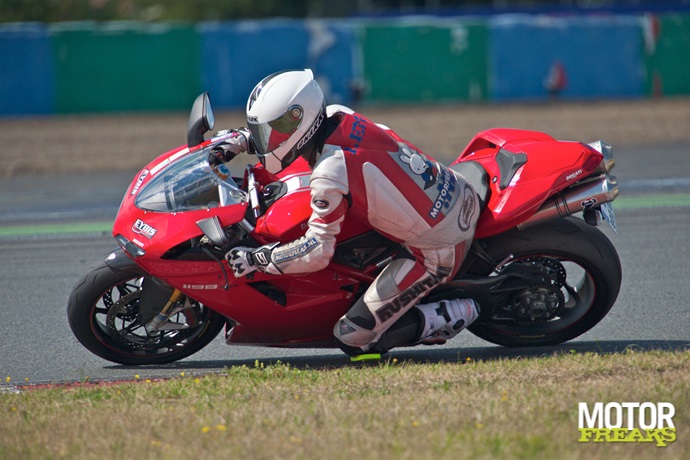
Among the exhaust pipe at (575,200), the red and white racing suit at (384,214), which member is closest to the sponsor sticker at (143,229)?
the red and white racing suit at (384,214)

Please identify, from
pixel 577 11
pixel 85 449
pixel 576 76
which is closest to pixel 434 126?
pixel 576 76

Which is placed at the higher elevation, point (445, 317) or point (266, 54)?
point (266, 54)

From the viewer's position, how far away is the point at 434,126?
66.4 ft

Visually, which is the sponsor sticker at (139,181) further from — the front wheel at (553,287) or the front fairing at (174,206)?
the front wheel at (553,287)

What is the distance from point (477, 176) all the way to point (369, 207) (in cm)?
87

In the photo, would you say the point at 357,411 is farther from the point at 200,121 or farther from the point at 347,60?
the point at 347,60

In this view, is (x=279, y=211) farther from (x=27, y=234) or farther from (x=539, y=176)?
(x=27, y=234)

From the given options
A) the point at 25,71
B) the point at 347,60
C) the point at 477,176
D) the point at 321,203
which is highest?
the point at 347,60

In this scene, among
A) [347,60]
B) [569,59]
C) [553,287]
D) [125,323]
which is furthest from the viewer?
[569,59]

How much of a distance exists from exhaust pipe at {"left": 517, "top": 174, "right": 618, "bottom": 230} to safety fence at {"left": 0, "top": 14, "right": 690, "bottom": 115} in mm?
20481

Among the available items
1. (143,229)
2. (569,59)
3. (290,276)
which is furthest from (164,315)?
(569,59)

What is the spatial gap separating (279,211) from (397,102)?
21590mm

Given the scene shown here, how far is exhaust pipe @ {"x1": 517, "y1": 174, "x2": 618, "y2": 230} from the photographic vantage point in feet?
16.9

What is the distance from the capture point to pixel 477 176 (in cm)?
544
